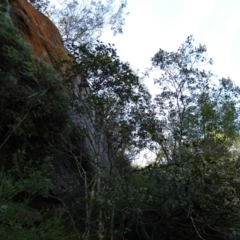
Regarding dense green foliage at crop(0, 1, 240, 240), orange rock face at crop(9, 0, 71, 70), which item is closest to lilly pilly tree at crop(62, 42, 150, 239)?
dense green foliage at crop(0, 1, 240, 240)

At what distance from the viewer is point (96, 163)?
261 inches

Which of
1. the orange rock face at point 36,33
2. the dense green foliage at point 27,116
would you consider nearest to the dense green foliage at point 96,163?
the dense green foliage at point 27,116

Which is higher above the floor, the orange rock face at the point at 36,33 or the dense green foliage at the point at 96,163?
the orange rock face at the point at 36,33

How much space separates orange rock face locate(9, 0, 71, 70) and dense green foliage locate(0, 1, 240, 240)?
1.11 m

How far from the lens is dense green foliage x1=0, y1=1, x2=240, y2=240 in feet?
19.5

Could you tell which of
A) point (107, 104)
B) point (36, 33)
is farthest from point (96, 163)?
point (36, 33)

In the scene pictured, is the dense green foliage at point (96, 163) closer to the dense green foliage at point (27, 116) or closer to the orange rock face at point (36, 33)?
the dense green foliage at point (27, 116)

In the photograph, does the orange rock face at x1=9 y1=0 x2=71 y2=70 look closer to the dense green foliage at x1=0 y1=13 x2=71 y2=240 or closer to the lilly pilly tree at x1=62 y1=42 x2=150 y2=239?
the lilly pilly tree at x1=62 y1=42 x2=150 y2=239

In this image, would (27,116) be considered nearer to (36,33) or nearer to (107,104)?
(107,104)

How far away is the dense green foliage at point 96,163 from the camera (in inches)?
234

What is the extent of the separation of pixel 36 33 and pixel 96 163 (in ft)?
13.3

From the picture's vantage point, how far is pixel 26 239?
426cm

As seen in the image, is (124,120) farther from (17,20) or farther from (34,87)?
(17,20)

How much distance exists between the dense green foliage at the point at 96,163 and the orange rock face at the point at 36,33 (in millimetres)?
1106
